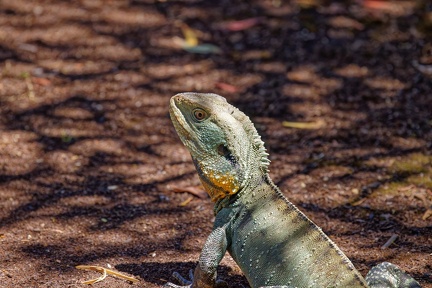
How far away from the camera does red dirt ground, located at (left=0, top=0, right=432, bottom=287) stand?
4.97m

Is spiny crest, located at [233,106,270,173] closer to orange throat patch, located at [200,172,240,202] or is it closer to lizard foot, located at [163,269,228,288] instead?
orange throat patch, located at [200,172,240,202]

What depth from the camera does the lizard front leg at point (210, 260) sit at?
163 inches

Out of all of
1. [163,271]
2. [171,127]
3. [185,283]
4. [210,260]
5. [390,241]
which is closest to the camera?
[210,260]

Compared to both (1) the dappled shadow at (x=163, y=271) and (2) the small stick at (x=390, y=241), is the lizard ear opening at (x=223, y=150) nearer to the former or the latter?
(1) the dappled shadow at (x=163, y=271)

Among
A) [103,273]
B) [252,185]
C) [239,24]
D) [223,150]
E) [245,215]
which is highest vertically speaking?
[223,150]

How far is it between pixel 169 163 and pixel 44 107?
158 cm

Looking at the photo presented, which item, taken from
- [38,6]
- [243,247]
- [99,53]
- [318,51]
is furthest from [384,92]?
[38,6]

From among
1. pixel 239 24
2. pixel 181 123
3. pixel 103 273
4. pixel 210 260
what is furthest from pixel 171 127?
pixel 210 260

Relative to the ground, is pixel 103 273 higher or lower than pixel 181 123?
lower

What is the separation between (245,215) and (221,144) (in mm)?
456

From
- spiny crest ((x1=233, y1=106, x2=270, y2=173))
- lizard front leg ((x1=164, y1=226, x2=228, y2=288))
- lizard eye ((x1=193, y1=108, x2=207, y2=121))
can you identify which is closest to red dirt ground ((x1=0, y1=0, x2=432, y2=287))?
lizard front leg ((x1=164, y1=226, x2=228, y2=288))

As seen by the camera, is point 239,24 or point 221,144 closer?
point 221,144

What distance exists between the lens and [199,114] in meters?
4.36

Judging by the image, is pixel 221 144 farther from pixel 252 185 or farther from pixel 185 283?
pixel 185 283
